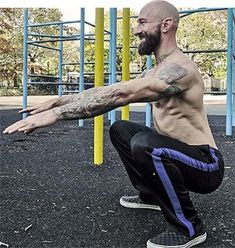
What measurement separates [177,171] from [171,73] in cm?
25

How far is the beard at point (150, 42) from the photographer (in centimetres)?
120

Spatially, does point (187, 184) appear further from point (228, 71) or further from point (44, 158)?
point (228, 71)

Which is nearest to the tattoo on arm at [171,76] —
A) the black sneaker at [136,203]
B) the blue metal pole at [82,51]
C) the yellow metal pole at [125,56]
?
the black sneaker at [136,203]

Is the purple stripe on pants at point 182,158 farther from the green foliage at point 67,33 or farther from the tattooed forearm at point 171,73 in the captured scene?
the green foliage at point 67,33

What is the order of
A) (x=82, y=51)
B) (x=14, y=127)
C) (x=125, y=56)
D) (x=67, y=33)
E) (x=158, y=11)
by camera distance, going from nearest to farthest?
(x=14, y=127), (x=158, y=11), (x=125, y=56), (x=82, y=51), (x=67, y=33)

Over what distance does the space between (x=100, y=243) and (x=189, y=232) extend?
235 millimetres

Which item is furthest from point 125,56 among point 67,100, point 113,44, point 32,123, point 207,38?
point 207,38

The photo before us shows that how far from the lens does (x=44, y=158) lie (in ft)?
7.48

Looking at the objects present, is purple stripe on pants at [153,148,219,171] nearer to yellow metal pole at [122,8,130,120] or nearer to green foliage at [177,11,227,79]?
yellow metal pole at [122,8,130,120]

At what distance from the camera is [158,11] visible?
1.18 metres

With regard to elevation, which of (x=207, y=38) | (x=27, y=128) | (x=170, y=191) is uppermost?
(x=207, y=38)

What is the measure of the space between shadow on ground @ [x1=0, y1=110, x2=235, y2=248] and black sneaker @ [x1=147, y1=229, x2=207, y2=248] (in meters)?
0.02

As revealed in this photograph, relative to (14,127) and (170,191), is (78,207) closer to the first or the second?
(170,191)

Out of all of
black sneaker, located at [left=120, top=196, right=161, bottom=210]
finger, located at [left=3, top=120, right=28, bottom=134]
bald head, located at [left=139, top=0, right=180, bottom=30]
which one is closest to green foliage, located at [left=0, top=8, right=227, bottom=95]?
black sneaker, located at [left=120, top=196, right=161, bottom=210]
